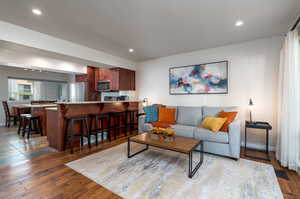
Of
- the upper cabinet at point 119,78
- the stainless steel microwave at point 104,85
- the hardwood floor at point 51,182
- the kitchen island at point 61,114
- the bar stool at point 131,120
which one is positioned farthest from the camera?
the stainless steel microwave at point 104,85

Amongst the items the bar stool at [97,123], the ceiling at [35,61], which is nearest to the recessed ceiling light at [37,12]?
the ceiling at [35,61]

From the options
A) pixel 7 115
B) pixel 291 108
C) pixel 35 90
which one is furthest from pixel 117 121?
pixel 35 90

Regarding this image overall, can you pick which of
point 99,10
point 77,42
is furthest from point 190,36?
point 77,42

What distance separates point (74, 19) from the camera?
2.40 meters

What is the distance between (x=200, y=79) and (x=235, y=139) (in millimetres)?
1951

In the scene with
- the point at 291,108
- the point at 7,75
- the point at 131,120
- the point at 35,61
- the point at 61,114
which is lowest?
the point at 131,120

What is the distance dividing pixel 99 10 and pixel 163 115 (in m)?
2.82

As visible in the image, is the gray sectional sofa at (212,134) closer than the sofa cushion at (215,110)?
Yes

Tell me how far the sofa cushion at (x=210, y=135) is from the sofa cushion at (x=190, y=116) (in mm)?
605

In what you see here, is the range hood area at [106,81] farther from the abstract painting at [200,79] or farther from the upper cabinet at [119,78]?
the abstract painting at [200,79]

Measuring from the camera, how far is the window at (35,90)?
6.18m

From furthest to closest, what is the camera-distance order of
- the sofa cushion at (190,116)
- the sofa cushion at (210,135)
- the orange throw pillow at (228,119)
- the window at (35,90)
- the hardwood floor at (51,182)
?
the window at (35,90)
the sofa cushion at (190,116)
the orange throw pillow at (228,119)
the sofa cushion at (210,135)
the hardwood floor at (51,182)

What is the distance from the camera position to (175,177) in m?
2.00

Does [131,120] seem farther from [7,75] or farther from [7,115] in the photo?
[7,75]
